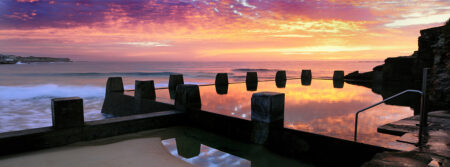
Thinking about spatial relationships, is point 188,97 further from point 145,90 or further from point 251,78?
point 251,78

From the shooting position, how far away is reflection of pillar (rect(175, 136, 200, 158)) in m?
5.71

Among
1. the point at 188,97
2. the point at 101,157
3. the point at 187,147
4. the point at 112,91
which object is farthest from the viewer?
the point at 112,91

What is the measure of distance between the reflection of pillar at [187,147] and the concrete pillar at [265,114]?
4.58ft

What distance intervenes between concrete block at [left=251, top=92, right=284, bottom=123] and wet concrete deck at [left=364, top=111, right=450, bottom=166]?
2.23 metres

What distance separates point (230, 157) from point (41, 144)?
423 cm

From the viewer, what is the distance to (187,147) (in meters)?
6.12

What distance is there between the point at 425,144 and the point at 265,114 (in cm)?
289

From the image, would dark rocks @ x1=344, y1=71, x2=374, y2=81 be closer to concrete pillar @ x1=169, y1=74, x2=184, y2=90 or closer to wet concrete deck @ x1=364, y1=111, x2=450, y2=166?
wet concrete deck @ x1=364, y1=111, x2=450, y2=166

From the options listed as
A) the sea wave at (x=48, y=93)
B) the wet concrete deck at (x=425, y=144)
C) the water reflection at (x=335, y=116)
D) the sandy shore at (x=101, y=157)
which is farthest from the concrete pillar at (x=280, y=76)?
the sea wave at (x=48, y=93)

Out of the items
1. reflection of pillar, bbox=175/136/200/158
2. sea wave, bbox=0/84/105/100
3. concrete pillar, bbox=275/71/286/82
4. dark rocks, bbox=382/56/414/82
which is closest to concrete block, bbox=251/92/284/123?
reflection of pillar, bbox=175/136/200/158

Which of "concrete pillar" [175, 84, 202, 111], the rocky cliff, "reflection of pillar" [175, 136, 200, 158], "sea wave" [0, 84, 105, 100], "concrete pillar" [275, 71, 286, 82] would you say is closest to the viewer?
"reflection of pillar" [175, 136, 200, 158]

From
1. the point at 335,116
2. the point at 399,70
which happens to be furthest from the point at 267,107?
the point at 399,70

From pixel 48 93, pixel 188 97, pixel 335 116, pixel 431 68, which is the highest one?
pixel 431 68

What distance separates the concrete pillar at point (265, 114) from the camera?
5719mm
